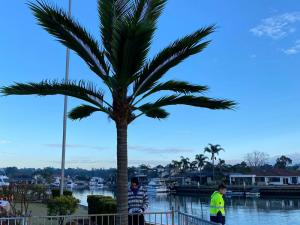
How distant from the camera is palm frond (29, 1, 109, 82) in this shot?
30.4 ft

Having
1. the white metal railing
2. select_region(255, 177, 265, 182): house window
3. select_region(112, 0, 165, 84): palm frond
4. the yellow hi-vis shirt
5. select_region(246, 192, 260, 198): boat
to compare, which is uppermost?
select_region(112, 0, 165, 84): palm frond

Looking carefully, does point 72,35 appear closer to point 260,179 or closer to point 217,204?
point 217,204

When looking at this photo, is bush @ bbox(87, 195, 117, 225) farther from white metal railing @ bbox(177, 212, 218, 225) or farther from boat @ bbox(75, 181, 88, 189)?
boat @ bbox(75, 181, 88, 189)

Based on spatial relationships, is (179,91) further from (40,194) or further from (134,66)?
(40,194)

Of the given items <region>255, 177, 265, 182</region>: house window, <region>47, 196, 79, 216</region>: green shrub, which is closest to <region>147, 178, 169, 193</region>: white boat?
<region>255, 177, 265, 182</region>: house window

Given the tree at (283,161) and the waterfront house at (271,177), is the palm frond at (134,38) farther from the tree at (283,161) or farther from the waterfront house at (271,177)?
the tree at (283,161)

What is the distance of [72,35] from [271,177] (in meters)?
104

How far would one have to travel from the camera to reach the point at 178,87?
35.0 ft

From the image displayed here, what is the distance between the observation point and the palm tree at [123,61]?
30.0 feet

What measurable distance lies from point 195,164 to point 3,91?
139139 mm

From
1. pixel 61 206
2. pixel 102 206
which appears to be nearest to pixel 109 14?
pixel 102 206

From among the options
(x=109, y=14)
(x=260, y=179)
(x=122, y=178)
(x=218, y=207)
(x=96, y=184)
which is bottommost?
(x=218, y=207)

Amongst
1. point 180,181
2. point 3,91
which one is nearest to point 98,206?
point 3,91

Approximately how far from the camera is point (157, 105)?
10.6 metres
